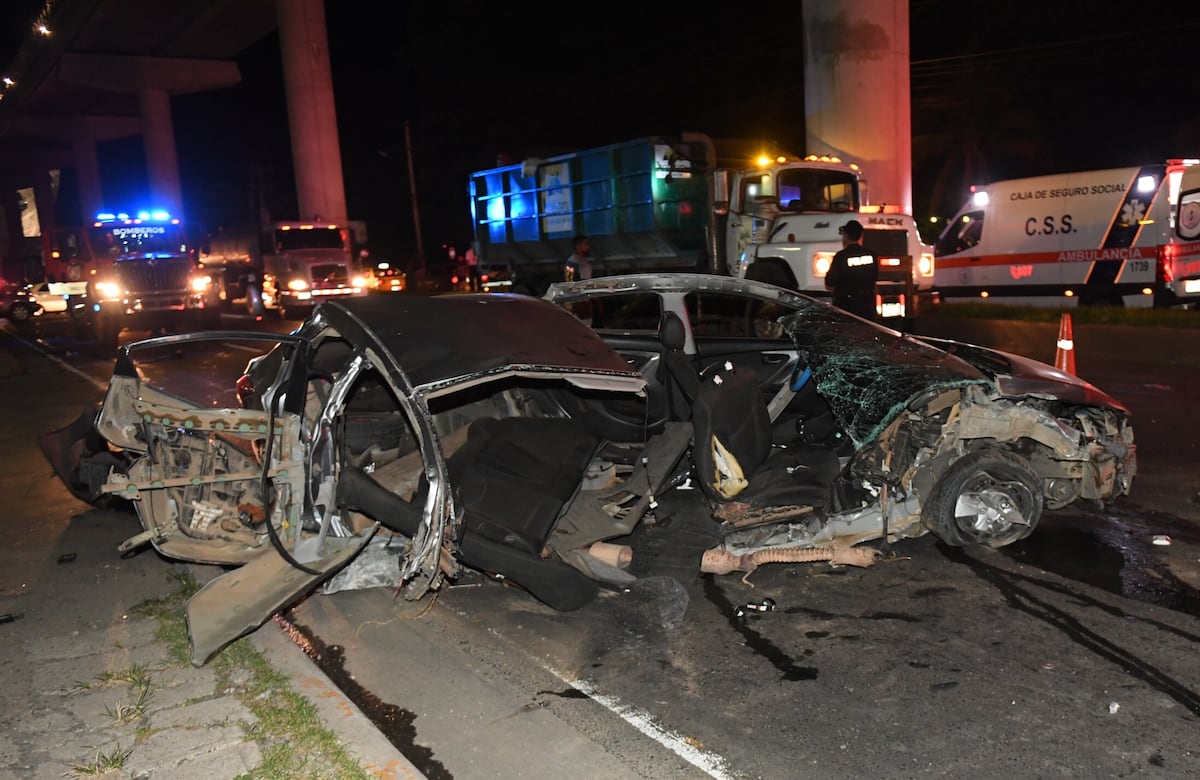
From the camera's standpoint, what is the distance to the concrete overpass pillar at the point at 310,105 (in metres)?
34.0

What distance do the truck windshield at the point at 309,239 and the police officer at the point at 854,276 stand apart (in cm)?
1957

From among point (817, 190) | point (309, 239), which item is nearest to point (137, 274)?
point (309, 239)

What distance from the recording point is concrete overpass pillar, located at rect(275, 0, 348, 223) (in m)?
34.0

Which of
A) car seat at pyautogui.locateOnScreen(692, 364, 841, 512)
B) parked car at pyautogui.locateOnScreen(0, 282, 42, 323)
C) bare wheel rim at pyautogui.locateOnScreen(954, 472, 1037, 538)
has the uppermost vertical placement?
parked car at pyautogui.locateOnScreen(0, 282, 42, 323)

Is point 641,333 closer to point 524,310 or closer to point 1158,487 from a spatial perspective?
point 524,310

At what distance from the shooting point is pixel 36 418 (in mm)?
A: 11211

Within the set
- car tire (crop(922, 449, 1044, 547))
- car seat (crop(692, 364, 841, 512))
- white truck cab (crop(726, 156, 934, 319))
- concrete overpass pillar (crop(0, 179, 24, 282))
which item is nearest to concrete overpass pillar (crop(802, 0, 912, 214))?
white truck cab (crop(726, 156, 934, 319))

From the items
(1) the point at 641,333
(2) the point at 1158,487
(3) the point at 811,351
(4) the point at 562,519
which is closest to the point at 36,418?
(1) the point at 641,333

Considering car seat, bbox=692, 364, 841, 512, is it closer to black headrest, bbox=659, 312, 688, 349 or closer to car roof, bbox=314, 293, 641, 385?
black headrest, bbox=659, 312, 688, 349

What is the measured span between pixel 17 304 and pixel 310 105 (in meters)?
11.6

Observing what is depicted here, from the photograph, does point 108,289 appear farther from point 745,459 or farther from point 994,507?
point 994,507

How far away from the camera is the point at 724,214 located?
573 inches

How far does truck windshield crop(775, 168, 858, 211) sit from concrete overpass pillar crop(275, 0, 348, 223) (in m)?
23.5

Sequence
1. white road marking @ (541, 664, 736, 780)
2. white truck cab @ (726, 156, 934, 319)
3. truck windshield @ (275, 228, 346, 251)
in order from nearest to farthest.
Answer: white road marking @ (541, 664, 736, 780) < white truck cab @ (726, 156, 934, 319) < truck windshield @ (275, 228, 346, 251)
